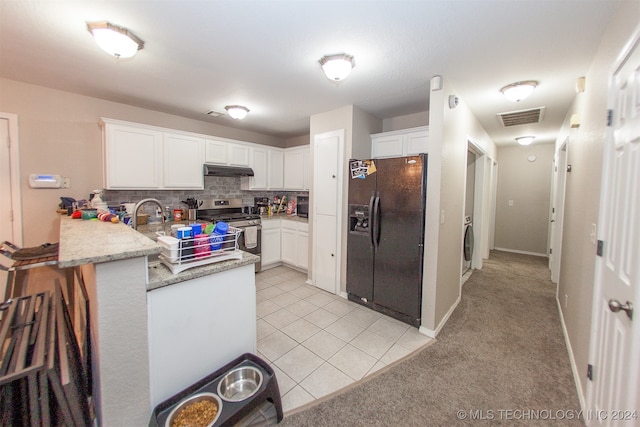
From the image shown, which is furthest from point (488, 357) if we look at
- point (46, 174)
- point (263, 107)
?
point (46, 174)

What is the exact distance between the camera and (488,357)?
2127mm

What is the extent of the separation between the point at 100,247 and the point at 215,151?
9.83 feet

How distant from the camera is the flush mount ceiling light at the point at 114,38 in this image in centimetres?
160

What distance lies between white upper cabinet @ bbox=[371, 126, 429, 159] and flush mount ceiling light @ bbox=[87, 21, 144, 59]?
2669 mm

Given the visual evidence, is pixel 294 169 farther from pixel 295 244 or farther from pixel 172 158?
pixel 172 158

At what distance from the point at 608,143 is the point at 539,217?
5.17m

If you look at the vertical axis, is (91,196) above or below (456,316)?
above

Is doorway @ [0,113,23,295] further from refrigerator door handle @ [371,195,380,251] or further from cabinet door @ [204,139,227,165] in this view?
refrigerator door handle @ [371,195,380,251]

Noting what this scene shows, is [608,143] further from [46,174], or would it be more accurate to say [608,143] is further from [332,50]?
[46,174]

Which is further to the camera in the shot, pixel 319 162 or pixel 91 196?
pixel 319 162

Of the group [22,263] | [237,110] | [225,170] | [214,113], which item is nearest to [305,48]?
[237,110]

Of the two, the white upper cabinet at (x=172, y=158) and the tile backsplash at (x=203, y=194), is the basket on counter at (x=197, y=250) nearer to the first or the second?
the white upper cabinet at (x=172, y=158)

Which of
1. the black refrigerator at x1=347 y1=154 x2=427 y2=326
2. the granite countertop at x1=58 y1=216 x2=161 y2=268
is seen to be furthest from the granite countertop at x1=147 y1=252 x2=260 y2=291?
the black refrigerator at x1=347 y1=154 x2=427 y2=326

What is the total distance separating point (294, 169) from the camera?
15.1ft
